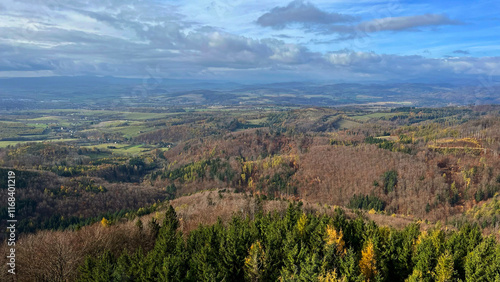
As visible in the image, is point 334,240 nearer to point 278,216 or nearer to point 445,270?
point 445,270

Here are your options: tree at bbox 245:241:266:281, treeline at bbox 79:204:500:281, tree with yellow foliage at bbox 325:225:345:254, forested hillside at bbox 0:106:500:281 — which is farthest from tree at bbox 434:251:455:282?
tree at bbox 245:241:266:281

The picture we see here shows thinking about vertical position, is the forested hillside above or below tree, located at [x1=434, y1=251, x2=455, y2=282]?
below

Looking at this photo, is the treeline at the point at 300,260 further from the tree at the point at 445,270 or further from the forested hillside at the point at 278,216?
the forested hillside at the point at 278,216

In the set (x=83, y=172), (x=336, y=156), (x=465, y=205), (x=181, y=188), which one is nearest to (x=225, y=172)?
(x=181, y=188)

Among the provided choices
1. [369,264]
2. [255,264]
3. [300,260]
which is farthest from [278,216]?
[369,264]

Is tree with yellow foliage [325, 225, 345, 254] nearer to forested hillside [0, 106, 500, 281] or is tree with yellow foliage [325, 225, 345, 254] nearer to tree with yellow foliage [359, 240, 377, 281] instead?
forested hillside [0, 106, 500, 281]

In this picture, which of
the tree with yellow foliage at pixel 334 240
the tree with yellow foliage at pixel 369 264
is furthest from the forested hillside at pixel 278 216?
the tree with yellow foliage at pixel 334 240

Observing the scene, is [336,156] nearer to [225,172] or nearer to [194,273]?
[225,172]

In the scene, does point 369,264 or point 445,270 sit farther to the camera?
point 369,264
